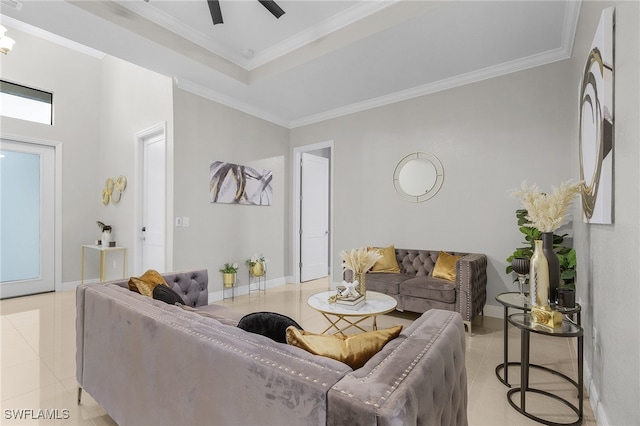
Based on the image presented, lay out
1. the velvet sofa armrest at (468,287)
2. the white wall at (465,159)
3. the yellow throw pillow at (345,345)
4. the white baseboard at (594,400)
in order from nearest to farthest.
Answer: the yellow throw pillow at (345,345), the white baseboard at (594,400), the velvet sofa armrest at (468,287), the white wall at (465,159)

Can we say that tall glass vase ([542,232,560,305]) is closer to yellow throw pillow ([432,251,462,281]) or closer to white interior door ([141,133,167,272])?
yellow throw pillow ([432,251,462,281])

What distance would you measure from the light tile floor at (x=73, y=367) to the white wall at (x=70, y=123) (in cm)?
152

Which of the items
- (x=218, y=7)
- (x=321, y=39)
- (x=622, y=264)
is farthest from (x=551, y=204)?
(x=218, y=7)

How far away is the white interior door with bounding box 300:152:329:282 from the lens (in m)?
5.79

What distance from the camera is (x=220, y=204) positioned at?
4527 millimetres

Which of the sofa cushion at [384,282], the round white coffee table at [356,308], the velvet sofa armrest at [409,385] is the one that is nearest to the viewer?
the velvet sofa armrest at [409,385]

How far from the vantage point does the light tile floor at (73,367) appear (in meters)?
1.92

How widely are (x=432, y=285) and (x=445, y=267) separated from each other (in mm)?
365

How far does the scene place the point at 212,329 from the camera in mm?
1200

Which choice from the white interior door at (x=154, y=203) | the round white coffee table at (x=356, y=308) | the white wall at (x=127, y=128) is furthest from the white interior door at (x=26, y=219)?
the round white coffee table at (x=356, y=308)

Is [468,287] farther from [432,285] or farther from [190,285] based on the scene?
[190,285]

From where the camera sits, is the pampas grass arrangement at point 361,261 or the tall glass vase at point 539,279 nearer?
the tall glass vase at point 539,279

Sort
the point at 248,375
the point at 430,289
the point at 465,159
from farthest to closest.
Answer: the point at 465,159, the point at 430,289, the point at 248,375

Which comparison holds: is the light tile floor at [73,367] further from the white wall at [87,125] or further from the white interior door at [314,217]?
the white interior door at [314,217]
